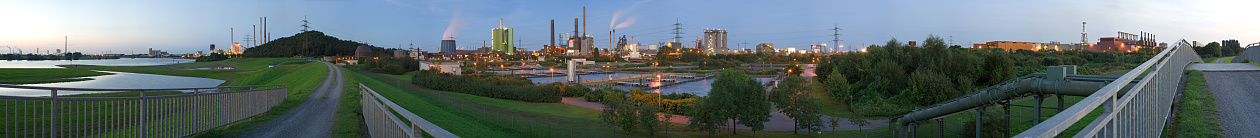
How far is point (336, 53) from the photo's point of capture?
14400cm

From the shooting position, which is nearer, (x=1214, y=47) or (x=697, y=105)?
(x=697, y=105)

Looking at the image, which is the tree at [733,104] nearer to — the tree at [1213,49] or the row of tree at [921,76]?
the row of tree at [921,76]

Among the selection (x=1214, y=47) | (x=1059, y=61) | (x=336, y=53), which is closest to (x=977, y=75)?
(x=1059, y=61)

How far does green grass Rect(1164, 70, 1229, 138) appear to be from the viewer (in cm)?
765

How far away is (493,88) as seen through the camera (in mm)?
38781

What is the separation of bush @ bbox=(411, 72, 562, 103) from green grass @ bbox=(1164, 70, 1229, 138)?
2906cm

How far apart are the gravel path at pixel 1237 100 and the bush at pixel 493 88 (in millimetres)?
28263

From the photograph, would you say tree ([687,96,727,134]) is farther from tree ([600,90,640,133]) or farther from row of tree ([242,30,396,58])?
row of tree ([242,30,396,58])

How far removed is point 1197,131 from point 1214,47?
72.8m

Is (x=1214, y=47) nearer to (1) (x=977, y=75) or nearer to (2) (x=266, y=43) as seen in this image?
(1) (x=977, y=75)

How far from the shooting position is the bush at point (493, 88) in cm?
3622

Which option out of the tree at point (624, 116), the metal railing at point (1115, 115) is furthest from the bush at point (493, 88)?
the metal railing at point (1115, 115)

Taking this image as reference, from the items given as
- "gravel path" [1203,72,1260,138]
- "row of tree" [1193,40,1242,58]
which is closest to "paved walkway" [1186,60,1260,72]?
"gravel path" [1203,72,1260,138]

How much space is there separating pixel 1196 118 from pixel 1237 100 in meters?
2.94
